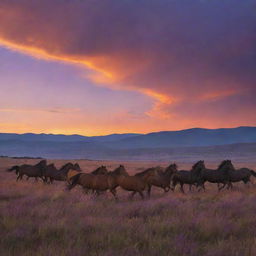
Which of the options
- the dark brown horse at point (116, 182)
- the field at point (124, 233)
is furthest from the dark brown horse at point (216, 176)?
the field at point (124, 233)

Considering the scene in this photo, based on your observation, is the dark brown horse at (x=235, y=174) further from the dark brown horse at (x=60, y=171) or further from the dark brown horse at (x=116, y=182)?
the dark brown horse at (x=60, y=171)

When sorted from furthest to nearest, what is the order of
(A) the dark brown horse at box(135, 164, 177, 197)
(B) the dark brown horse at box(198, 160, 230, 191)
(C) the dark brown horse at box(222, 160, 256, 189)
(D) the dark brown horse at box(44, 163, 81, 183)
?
(D) the dark brown horse at box(44, 163, 81, 183) < (C) the dark brown horse at box(222, 160, 256, 189) < (B) the dark brown horse at box(198, 160, 230, 191) < (A) the dark brown horse at box(135, 164, 177, 197)

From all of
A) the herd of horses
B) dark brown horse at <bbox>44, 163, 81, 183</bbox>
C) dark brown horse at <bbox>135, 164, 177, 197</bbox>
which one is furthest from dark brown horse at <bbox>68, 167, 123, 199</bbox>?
dark brown horse at <bbox>44, 163, 81, 183</bbox>

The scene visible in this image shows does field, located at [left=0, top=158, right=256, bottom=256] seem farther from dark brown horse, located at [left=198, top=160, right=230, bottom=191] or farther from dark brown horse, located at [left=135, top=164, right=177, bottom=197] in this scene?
dark brown horse, located at [left=198, top=160, right=230, bottom=191]

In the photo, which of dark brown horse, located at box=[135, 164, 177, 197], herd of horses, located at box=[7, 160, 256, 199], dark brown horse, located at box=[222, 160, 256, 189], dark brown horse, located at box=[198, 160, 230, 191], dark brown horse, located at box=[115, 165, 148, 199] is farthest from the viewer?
dark brown horse, located at box=[222, 160, 256, 189]

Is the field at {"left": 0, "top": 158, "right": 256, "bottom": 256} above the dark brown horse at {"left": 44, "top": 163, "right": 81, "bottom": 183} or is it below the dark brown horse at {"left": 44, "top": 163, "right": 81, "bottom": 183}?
below

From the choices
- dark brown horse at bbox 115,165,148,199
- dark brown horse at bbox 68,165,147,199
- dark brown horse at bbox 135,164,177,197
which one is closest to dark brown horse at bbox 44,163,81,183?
dark brown horse at bbox 68,165,147,199

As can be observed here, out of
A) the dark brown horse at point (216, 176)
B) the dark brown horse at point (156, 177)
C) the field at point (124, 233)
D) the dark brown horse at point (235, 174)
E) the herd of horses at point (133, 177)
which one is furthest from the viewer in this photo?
the dark brown horse at point (235, 174)

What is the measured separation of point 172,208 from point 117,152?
605 ft

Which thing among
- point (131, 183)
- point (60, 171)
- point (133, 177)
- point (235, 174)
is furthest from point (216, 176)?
point (60, 171)

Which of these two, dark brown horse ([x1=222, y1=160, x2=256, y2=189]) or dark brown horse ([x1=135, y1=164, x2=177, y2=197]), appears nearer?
dark brown horse ([x1=135, y1=164, x2=177, y2=197])

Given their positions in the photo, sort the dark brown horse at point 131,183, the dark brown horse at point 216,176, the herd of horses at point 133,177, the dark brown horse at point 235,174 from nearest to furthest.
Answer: the dark brown horse at point 131,183
the herd of horses at point 133,177
the dark brown horse at point 216,176
the dark brown horse at point 235,174

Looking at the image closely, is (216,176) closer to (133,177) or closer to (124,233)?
(133,177)

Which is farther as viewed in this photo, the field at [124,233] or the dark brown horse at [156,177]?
the dark brown horse at [156,177]
